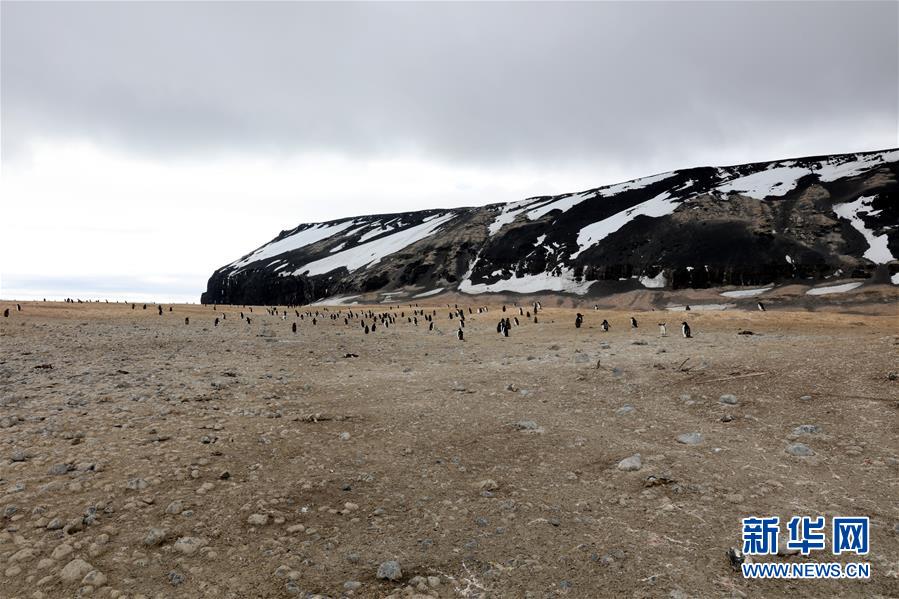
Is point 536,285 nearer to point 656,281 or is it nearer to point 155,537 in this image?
point 656,281

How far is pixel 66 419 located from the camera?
32.3 feet

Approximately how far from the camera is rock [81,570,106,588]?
4.72m

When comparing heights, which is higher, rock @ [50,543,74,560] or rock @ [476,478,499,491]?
rock @ [50,543,74,560]

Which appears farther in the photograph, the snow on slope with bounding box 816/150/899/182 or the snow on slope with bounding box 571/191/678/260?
the snow on slope with bounding box 571/191/678/260

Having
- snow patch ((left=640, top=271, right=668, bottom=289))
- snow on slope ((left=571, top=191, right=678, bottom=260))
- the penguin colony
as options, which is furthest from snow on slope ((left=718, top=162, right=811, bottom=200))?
the penguin colony

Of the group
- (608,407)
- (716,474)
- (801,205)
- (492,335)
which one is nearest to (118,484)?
(716,474)

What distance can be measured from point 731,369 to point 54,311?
71897mm

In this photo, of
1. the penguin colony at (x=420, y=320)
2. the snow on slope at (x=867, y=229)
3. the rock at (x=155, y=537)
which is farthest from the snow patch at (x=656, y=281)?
the rock at (x=155, y=537)

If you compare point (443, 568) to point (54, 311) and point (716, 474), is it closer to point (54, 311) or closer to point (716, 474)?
point (716, 474)

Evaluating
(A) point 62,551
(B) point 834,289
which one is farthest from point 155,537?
(B) point 834,289

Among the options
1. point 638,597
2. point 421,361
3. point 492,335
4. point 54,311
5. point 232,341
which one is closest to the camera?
point 638,597

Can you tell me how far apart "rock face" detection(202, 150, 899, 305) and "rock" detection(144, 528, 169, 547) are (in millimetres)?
95803

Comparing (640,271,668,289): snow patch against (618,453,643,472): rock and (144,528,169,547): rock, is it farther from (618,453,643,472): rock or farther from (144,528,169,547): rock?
(144,528,169,547): rock

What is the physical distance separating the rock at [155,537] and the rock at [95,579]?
64 cm
